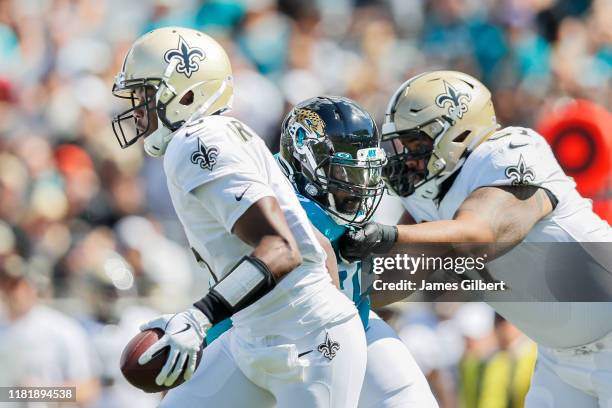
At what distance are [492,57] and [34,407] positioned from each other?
4457 millimetres

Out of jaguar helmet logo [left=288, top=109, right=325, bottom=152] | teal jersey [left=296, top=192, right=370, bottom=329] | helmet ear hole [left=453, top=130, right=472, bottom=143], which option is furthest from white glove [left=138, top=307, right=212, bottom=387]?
helmet ear hole [left=453, top=130, right=472, bottom=143]

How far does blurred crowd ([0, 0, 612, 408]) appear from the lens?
6789mm

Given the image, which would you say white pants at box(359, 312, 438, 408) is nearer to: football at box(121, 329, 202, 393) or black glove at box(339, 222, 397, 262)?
black glove at box(339, 222, 397, 262)

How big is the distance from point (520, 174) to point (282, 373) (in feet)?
4.95

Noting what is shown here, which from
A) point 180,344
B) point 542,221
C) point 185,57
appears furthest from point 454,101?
point 180,344

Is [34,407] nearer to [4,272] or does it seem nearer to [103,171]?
[4,272]

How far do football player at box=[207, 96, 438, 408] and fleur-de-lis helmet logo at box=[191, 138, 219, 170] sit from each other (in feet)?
2.31

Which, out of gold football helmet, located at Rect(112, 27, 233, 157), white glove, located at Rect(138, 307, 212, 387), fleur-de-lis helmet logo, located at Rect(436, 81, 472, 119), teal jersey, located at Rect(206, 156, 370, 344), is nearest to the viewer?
white glove, located at Rect(138, 307, 212, 387)

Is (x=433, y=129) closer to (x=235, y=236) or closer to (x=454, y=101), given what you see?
(x=454, y=101)

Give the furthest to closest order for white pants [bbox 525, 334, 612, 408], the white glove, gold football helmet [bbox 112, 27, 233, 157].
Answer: white pants [bbox 525, 334, 612, 408], gold football helmet [bbox 112, 27, 233, 157], the white glove

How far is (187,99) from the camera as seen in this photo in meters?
4.19

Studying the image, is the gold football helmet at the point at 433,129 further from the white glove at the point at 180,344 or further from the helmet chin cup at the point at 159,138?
the white glove at the point at 180,344

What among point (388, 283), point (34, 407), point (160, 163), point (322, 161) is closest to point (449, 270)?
point (388, 283)

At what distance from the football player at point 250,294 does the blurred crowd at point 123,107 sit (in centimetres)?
269
